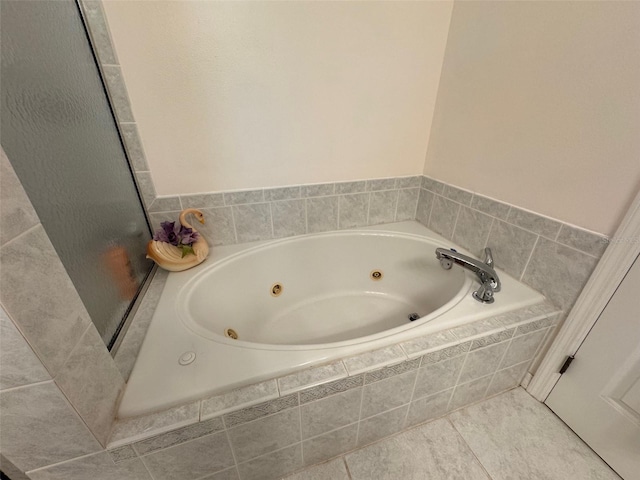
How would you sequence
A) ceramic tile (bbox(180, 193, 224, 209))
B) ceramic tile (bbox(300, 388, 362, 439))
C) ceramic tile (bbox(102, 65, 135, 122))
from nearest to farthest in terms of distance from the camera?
ceramic tile (bbox(300, 388, 362, 439))
ceramic tile (bbox(102, 65, 135, 122))
ceramic tile (bbox(180, 193, 224, 209))

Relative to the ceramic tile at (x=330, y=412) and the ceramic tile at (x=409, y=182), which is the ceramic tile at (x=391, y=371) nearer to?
the ceramic tile at (x=330, y=412)

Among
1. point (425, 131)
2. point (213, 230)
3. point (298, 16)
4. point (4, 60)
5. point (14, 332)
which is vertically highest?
point (298, 16)

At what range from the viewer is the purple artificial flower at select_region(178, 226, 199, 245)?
1.12 metres

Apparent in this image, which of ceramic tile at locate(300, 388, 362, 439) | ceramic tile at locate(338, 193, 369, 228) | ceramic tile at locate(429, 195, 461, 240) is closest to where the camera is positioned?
ceramic tile at locate(300, 388, 362, 439)

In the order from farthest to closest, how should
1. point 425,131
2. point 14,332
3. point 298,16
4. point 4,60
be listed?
point 425,131 < point 298,16 < point 4,60 < point 14,332

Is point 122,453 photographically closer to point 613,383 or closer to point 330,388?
point 330,388

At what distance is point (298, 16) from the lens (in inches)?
39.9

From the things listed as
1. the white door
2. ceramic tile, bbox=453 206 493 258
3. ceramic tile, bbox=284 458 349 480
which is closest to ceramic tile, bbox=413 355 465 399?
ceramic tile, bbox=284 458 349 480

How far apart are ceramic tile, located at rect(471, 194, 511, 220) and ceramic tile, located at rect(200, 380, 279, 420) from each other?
1.06 m

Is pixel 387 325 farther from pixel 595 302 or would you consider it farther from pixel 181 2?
pixel 181 2

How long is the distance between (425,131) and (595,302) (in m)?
1.02

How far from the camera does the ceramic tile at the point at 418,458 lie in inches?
33.2

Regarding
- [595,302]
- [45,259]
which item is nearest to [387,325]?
[595,302]

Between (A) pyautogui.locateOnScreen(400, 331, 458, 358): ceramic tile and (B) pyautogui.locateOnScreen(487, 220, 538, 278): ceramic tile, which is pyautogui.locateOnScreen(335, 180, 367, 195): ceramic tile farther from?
(A) pyautogui.locateOnScreen(400, 331, 458, 358): ceramic tile
